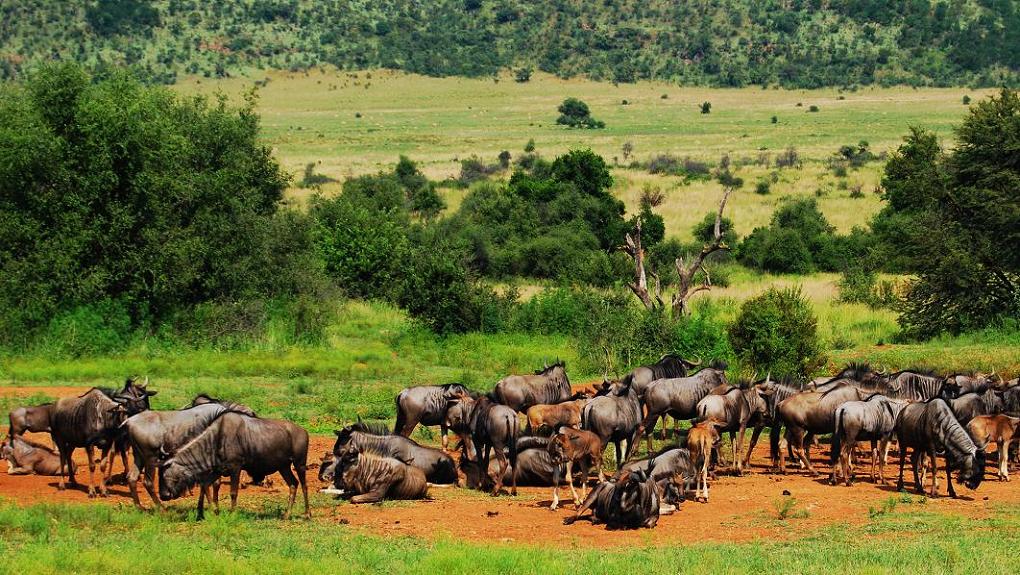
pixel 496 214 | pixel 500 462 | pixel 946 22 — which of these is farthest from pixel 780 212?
pixel 946 22

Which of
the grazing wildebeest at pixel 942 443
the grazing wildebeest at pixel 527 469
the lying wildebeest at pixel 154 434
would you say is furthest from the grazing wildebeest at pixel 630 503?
the grazing wildebeest at pixel 942 443

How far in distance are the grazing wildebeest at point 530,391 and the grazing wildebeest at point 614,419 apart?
2041mm

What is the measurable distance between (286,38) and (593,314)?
120 metres

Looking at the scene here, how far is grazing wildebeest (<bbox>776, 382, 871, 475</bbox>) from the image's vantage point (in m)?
19.2

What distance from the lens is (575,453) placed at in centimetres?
1659

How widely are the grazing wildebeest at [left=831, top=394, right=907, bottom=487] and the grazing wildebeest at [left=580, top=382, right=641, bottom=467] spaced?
297 cm

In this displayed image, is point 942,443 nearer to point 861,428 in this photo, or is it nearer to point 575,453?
point 861,428

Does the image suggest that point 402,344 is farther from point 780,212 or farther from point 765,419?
point 780,212

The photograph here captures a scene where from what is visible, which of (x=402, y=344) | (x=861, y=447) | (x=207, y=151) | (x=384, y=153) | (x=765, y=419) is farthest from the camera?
(x=384, y=153)

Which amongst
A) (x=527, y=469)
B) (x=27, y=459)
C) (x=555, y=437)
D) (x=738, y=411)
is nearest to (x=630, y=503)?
(x=555, y=437)

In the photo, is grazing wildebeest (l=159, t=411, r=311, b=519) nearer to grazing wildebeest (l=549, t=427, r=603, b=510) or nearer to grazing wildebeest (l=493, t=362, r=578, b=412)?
A: grazing wildebeest (l=549, t=427, r=603, b=510)

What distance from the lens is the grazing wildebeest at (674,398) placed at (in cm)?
2017

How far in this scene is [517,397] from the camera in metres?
20.5

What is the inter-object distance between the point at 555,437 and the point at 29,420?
7.85m
